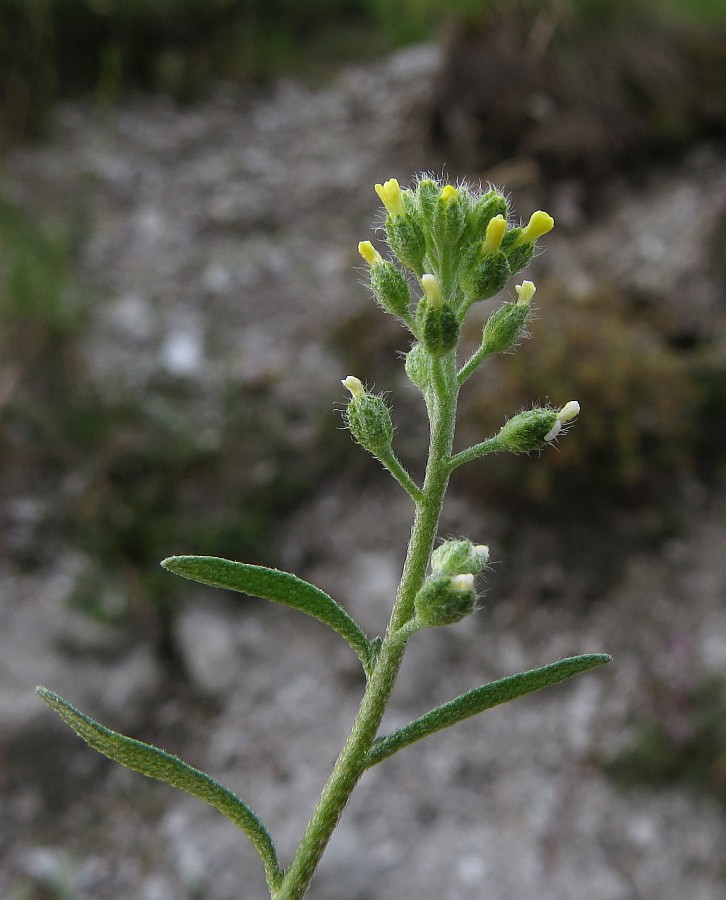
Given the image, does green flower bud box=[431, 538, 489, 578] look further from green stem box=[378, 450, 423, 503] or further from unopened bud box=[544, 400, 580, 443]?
unopened bud box=[544, 400, 580, 443]

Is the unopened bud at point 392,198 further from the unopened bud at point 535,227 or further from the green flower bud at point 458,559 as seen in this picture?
the green flower bud at point 458,559

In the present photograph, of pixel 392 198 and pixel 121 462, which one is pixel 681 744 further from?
pixel 392 198

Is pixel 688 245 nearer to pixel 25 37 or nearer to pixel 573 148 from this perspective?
pixel 573 148

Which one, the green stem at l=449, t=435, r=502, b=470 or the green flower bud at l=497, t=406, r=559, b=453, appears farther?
the green flower bud at l=497, t=406, r=559, b=453

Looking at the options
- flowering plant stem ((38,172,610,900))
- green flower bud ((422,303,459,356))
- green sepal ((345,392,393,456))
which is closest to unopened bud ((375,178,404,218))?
flowering plant stem ((38,172,610,900))

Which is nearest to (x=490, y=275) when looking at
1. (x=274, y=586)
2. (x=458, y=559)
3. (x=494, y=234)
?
(x=494, y=234)

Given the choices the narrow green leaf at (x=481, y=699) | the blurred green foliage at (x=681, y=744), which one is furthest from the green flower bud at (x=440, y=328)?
the blurred green foliage at (x=681, y=744)

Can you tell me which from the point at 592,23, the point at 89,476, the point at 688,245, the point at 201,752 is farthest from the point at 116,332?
the point at 592,23
